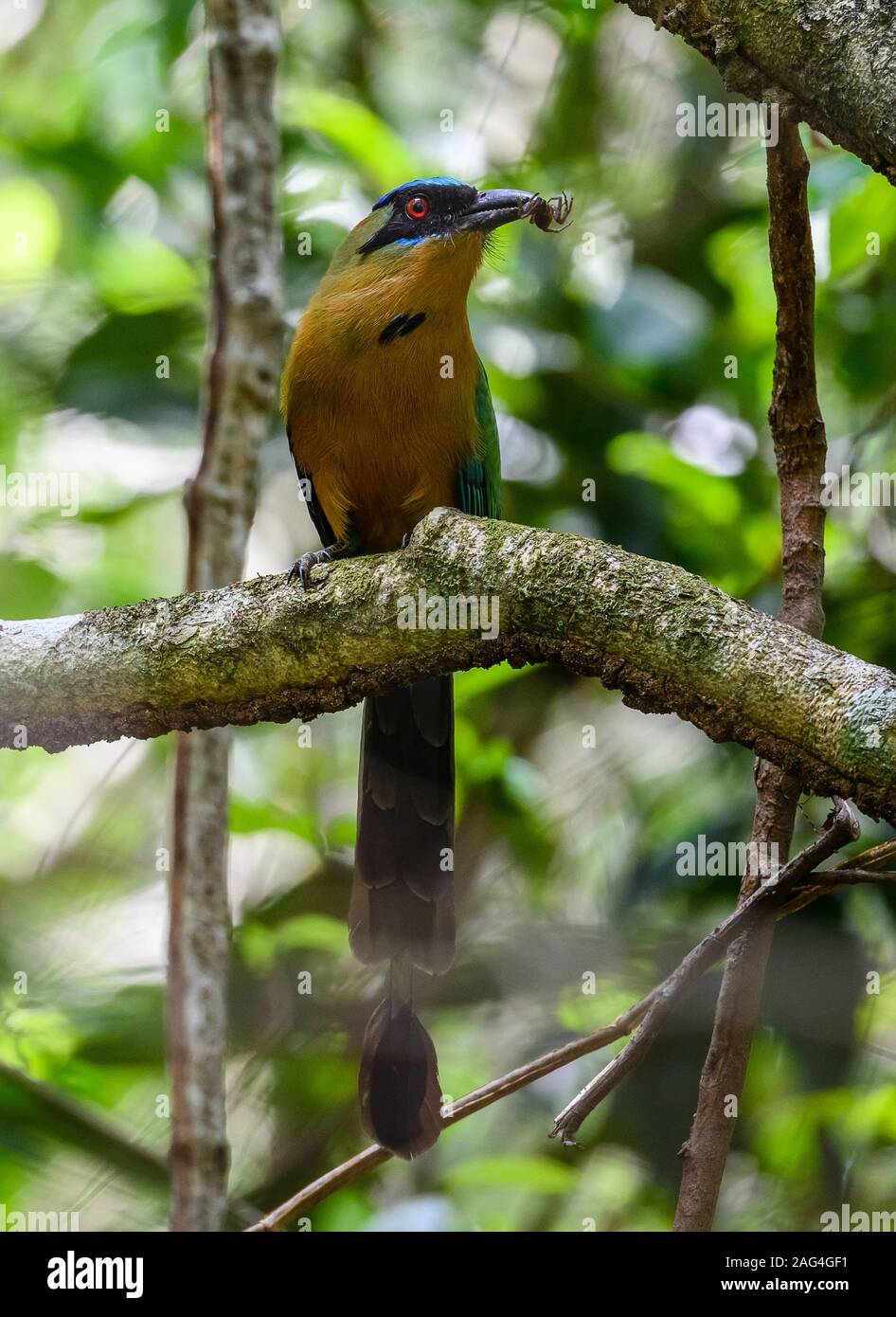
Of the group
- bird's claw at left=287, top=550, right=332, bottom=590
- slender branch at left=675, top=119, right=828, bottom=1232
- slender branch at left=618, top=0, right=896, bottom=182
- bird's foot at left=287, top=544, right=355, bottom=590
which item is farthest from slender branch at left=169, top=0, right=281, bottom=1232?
slender branch at left=618, top=0, right=896, bottom=182

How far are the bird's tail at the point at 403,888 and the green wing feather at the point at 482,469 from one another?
1.76ft

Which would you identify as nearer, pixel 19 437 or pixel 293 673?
pixel 293 673

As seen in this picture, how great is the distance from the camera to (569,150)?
534 centimetres

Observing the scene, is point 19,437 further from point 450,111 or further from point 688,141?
point 688,141

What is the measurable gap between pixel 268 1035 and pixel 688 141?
3821 millimetres

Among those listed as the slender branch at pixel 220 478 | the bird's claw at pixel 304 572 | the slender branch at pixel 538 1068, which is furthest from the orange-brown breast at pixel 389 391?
the slender branch at pixel 538 1068

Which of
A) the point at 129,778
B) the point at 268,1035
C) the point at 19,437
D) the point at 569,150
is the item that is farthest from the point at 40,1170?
the point at 569,150

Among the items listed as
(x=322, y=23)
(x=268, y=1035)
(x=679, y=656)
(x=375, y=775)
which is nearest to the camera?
(x=679, y=656)

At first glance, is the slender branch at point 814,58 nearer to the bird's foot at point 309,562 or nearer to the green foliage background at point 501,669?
the bird's foot at point 309,562

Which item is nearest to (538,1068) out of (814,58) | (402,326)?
(814,58)

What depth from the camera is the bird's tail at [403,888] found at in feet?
10.3

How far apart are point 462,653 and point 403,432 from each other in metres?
1.63

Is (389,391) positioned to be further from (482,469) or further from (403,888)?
(403,888)
